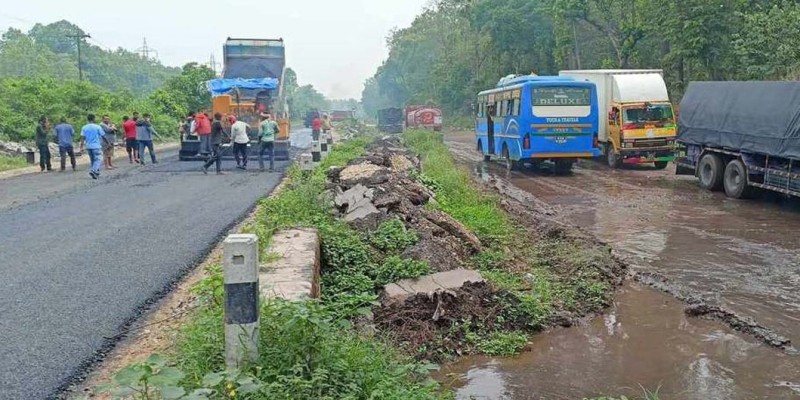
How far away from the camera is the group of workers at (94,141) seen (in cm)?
1725

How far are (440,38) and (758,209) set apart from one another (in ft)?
207

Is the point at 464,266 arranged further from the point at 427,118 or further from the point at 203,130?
the point at 427,118

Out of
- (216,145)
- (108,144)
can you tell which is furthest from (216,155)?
(108,144)

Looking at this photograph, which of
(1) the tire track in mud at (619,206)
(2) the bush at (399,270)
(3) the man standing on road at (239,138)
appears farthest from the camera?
(3) the man standing on road at (239,138)

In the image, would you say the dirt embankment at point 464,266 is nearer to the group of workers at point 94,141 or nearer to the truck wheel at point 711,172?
the truck wheel at point 711,172

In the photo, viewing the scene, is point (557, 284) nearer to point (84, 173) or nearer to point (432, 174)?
point (432, 174)

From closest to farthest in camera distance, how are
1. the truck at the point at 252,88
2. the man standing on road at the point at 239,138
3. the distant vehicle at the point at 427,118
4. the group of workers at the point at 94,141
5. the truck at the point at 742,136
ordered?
the truck at the point at 742,136 < the group of workers at the point at 94,141 < the man standing on road at the point at 239,138 < the truck at the point at 252,88 < the distant vehicle at the point at 427,118

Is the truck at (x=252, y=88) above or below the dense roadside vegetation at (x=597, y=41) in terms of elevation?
below

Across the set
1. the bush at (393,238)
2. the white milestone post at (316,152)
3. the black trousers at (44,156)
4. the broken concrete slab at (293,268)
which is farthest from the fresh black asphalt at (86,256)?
the black trousers at (44,156)

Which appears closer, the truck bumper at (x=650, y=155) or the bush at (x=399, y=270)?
the bush at (x=399, y=270)

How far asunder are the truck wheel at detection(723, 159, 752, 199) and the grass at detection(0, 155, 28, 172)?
1918 cm

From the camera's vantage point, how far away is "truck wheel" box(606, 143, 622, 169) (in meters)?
22.2

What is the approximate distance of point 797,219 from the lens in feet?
41.1

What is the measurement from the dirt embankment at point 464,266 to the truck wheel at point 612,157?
10.3m
